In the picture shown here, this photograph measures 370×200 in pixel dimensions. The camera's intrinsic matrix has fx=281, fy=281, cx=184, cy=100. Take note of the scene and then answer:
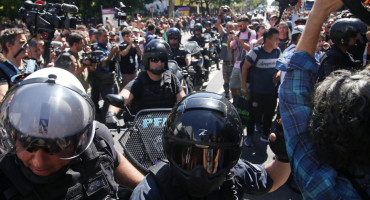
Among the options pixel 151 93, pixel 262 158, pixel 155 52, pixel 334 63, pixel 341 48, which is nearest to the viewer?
pixel 334 63

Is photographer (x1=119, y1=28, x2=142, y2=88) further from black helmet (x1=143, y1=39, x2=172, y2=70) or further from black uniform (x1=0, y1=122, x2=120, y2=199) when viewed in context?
black uniform (x1=0, y1=122, x2=120, y2=199)

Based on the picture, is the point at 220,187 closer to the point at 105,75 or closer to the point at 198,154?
the point at 198,154

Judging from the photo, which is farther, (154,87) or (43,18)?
(43,18)

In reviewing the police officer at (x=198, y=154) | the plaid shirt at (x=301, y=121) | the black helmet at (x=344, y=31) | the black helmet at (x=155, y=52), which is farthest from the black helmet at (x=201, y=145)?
the black helmet at (x=344, y=31)

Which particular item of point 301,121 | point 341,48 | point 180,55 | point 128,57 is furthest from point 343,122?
point 128,57

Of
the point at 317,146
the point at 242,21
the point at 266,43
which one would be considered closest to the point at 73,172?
the point at 317,146

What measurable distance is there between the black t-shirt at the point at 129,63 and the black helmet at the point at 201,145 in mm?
4847

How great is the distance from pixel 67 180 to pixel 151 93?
1846 mm

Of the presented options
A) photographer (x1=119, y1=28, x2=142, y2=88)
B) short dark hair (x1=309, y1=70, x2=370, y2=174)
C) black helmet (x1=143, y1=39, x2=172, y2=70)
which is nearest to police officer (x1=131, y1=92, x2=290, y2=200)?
short dark hair (x1=309, y1=70, x2=370, y2=174)

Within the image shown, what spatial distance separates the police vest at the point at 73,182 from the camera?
Answer: 3.93 feet

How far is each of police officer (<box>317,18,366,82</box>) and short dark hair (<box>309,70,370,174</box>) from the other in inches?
72.1

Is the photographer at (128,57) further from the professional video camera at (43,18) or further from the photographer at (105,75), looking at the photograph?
the professional video camera at (43,18)

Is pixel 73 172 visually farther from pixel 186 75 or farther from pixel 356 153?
pixel 186 75

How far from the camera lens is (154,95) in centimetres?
309
